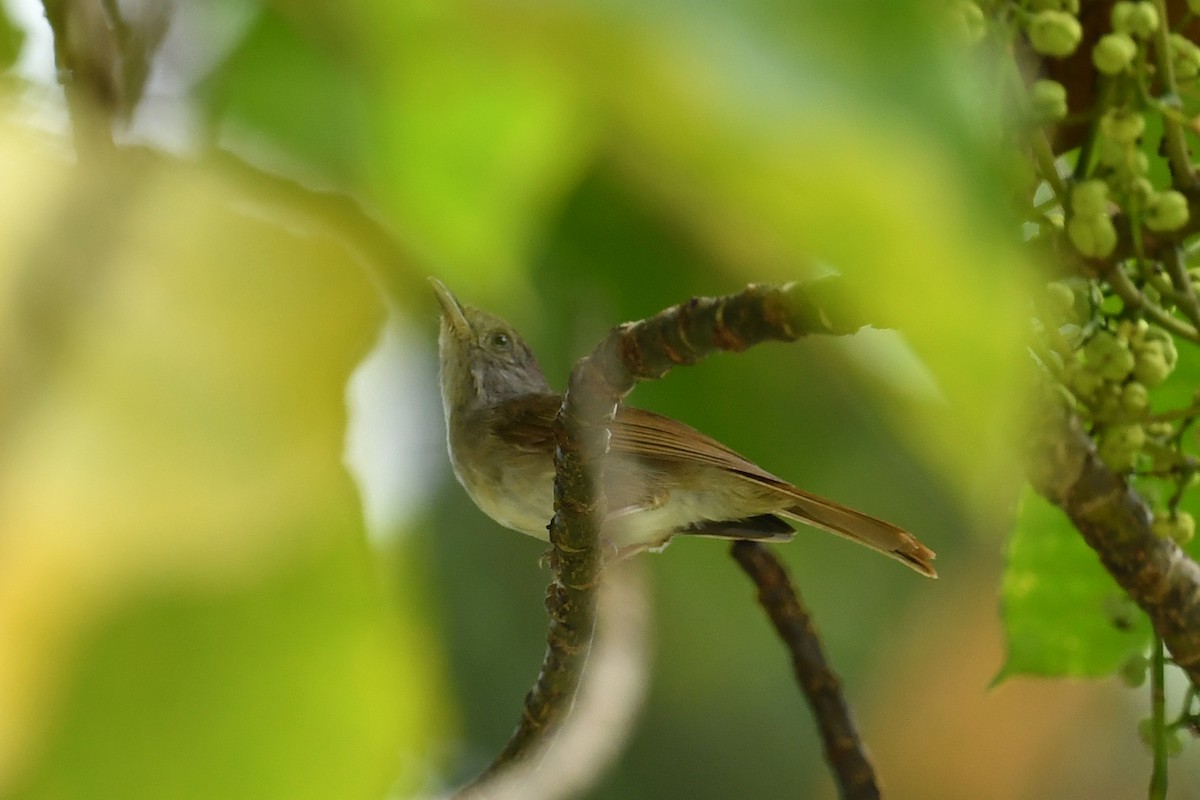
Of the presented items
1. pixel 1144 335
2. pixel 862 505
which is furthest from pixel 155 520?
pixel 862 505

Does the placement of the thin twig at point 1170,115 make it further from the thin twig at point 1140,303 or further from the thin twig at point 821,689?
the thin twig at point 821,689

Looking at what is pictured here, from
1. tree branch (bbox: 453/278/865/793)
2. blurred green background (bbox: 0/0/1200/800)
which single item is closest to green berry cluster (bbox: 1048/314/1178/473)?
tree branch (bbox: 453/278/865/793)

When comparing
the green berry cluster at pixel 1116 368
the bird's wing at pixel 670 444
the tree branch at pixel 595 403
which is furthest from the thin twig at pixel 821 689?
the green berry cluster at pixel 1116 368


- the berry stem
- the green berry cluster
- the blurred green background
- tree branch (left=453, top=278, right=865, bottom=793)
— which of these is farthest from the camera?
the berry stem

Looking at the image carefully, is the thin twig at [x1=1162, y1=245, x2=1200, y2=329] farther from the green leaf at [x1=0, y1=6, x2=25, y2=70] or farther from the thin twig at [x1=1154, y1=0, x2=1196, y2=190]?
the green leaf at [x1=0, y1=6, x2=25, y2=70]

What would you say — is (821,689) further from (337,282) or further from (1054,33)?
(337,282)

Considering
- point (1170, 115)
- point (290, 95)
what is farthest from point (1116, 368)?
point (290, 95)
